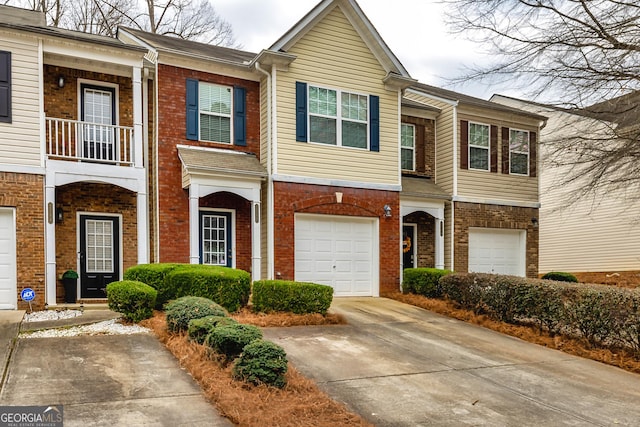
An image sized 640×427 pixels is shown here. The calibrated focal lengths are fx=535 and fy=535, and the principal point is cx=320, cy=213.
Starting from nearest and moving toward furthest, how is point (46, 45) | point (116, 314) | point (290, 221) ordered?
point (116, 314) → point (46, 45) → point (290, 221)

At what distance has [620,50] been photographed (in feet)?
35.7

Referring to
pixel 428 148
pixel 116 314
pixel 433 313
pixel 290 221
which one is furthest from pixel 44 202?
pixel 428 148

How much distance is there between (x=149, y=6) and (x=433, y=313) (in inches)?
785

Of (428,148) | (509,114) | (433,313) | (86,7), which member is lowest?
(433,313)

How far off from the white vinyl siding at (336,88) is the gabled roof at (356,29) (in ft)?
0.46

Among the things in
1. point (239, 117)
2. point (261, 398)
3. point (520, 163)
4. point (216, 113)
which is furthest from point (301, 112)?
point (261, 398)

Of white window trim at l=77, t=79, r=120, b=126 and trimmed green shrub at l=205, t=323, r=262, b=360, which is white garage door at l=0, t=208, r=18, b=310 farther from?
trimmed green shrub at l=205, t=323, r=262, b=360

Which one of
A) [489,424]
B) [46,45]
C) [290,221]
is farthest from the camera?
[290,221]

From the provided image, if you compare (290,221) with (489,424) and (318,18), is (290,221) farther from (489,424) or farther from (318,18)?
(489,424)

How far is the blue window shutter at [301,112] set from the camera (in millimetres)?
13742

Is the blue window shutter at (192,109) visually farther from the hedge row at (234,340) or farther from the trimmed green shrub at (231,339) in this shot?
the trimmed green shrub at (231,339)

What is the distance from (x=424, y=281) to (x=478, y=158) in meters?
5.76

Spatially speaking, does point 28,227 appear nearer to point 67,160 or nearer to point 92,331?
point 67,160

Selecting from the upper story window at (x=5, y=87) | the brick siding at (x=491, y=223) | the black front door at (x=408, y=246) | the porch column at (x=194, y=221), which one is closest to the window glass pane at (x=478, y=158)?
the brick siding at (x=491, y=223)
